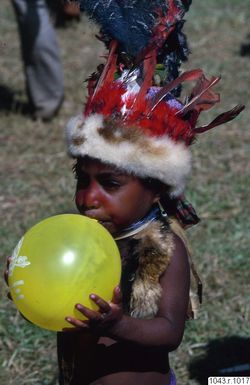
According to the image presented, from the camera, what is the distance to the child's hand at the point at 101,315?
247 centimetres

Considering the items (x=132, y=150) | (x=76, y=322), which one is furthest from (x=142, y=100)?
(x=76, y=322)

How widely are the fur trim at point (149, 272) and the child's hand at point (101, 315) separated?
0.26 meters

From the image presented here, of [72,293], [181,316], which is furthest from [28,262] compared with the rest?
[181,316]

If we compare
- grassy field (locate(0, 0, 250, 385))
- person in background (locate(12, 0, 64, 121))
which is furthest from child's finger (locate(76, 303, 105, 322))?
person in background (locate(12, 0, 64, 121))

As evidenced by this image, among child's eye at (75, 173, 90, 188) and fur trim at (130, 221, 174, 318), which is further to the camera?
child's eye at (75, 173, 90, 188)

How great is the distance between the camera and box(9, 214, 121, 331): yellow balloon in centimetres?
249

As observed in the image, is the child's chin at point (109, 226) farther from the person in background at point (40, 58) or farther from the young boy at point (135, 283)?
the person in background at point (40, 58)

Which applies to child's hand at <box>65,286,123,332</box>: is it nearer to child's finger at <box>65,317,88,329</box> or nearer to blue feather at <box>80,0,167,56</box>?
child's finger at <box>65,317,88,329</box>

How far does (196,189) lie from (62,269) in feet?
11.7

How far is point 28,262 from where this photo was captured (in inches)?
101

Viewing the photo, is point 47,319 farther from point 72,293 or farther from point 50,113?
point 50,113

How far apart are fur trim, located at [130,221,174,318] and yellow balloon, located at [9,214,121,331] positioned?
24 cm

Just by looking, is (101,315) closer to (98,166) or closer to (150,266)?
(150,266)

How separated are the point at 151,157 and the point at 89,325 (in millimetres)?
678
